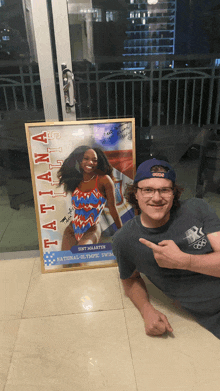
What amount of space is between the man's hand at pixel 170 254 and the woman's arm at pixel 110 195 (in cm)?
59

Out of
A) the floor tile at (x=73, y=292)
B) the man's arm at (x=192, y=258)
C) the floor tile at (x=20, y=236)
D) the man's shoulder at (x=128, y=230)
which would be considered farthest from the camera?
the floor tile at (x=20, y=236)

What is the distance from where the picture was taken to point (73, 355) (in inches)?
52.1

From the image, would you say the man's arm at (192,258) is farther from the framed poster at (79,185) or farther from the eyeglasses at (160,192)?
the framed poster at (79,185)

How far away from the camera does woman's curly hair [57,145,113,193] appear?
1.80 m

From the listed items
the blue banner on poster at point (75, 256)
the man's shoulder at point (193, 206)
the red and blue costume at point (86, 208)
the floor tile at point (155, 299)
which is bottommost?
the floor tile at point (155, 299)

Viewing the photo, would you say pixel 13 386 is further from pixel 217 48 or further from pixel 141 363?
pixel 217 48

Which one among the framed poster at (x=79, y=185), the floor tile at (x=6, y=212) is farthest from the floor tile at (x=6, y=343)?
the floor tile at (x=6, y=212)

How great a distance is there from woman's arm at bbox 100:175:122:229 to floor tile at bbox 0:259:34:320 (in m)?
0.75

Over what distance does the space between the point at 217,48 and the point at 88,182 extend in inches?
51.2

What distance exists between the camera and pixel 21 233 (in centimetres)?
226

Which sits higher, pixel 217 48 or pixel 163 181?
pixel 217 48

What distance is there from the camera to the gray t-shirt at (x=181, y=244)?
1.36 metres

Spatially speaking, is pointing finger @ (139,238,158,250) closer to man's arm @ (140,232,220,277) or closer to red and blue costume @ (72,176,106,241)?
man's arm @ (140,232,220,277)

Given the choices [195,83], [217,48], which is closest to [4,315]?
[195,83]
